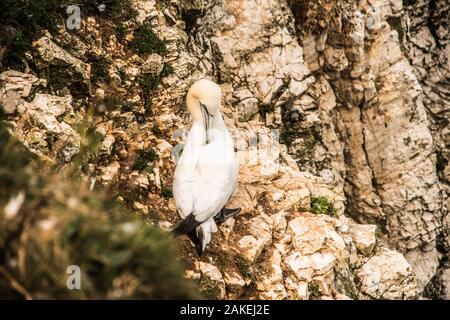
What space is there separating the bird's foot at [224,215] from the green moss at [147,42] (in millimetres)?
3564

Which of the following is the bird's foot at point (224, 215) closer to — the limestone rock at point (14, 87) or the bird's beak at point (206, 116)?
the bird's beak at point (206, 116)

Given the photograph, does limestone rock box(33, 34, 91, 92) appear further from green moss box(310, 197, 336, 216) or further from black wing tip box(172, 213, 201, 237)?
green moss box(310, 197, 336, 216)

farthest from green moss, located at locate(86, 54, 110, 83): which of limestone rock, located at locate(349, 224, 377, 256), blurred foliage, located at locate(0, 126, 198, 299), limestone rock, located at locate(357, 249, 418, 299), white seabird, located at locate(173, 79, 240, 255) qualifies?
limestone rock, located at locate(357, 249, 418, 299)

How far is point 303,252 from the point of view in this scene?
7266mm

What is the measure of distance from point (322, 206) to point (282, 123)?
4.15m

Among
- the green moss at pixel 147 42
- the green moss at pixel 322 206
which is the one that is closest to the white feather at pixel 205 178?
the green moss at pixel 322 206

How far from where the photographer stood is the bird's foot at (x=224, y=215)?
288 inches

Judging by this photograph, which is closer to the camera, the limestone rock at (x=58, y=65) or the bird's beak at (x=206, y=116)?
the bird's beak at (x=206, y=116)

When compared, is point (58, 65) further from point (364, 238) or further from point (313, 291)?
point (364, 238)

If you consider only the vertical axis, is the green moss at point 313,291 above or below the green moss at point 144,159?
below

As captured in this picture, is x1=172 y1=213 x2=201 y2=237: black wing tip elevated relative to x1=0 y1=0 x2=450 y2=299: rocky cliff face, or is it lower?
lower

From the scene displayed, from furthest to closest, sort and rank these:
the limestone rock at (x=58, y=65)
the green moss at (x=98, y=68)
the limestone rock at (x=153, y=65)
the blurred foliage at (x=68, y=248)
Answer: the limestone rock at (x=153, y=65)
the green moss at (x=98, y=68)
the limestone rock at (x=58, y=65)
the blurred foliage at (x=68, y=248)

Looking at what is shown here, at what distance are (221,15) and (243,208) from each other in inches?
225

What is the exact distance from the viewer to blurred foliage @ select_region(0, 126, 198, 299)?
308 cm
